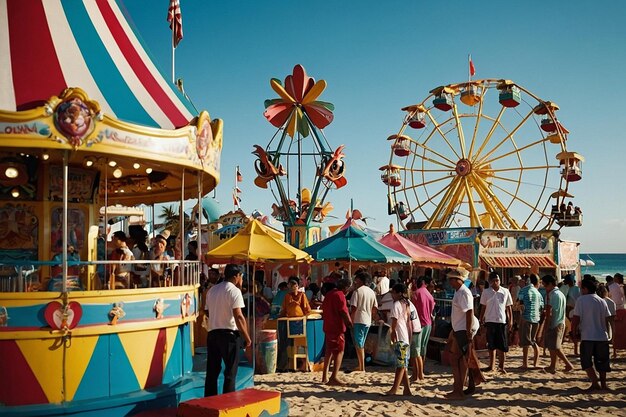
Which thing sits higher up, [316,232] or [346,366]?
[316,232]

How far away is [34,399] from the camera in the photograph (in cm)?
680

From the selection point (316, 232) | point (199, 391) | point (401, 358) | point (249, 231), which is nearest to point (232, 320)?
point (199, 391)

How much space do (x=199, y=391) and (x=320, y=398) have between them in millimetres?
1795

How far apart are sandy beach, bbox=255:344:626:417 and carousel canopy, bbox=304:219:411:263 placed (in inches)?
125

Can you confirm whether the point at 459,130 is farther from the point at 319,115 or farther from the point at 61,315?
the point at 61,315

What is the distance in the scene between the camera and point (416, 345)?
9.85m

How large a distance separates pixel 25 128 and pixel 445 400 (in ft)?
20.3

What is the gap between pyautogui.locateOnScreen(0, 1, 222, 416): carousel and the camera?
6.78 m

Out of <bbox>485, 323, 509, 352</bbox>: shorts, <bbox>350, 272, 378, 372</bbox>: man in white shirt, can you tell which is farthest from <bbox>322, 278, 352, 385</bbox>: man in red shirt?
<bbox>485, 323, 509, 352</bbox>: shorts

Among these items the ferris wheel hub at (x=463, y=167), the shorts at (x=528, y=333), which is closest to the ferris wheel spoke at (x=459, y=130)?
the ferris wheel hub at (x=463, y=167)

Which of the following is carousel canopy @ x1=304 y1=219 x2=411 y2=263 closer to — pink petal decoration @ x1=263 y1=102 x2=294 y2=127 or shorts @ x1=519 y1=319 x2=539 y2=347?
shorts @ x1=519 y1=319 x2=539 y2=347

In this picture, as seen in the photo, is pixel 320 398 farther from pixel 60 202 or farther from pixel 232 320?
pixel 60 202

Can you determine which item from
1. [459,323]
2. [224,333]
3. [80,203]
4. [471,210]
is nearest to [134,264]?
[80,203]

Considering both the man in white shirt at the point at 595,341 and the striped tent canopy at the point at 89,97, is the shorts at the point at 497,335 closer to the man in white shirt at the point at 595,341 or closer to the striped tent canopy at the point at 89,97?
the man in white shirt at the point at 595,341
